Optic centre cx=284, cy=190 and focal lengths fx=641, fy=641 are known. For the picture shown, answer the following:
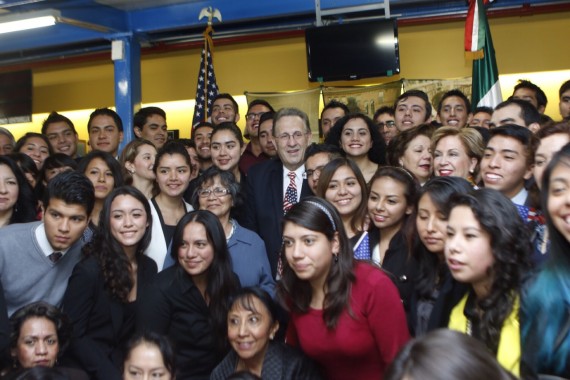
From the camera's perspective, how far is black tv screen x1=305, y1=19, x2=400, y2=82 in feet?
23.1

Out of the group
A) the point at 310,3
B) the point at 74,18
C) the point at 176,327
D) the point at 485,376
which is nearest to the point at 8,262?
the point at 176,327

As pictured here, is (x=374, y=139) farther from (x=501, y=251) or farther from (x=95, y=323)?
(x=501, y=251)

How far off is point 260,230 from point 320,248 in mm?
1546

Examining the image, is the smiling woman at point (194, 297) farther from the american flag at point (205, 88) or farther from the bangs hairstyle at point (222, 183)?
the american flag at point (205, 88)

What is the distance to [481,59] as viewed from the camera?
6.00 m

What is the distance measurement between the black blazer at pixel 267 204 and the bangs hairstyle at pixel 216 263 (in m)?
0.77

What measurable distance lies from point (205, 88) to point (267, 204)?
3.68m

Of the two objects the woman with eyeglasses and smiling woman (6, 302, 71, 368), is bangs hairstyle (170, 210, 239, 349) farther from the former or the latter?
smiling woman (6, 302, 71, 368)

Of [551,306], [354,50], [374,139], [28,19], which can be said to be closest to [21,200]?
[374,139]

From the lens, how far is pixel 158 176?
3.87 meters

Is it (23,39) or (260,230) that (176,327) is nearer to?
(260,230)

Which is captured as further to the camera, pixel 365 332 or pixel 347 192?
pixel 347 192

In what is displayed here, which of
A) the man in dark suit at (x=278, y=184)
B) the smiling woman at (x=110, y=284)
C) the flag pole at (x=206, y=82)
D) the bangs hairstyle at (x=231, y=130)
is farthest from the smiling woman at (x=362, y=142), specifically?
the flag pole at (x=206, y=82)

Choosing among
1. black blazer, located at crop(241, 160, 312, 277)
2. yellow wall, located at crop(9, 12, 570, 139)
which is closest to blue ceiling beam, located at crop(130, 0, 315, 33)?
yellow wall, located at crop(9, 12, 570, 139)
